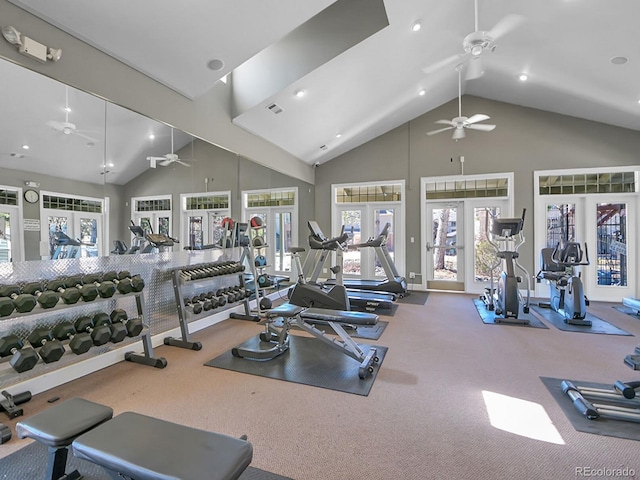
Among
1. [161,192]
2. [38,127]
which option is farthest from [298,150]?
[38,127]

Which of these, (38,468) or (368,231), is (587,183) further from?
(38,468)

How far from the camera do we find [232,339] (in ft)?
12.9

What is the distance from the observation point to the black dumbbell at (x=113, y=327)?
9.00ft

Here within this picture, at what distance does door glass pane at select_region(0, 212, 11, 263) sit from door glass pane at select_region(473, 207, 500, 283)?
7.35 metres

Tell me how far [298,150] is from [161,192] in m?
3.51

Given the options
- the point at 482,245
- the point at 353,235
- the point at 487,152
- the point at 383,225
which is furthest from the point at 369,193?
the point at 482,245

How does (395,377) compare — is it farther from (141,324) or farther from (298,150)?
(298,150)

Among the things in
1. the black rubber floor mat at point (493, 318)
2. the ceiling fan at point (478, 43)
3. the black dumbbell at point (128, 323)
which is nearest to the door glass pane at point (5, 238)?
the black dumbbell at point (128, 323)

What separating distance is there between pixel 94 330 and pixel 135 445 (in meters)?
1.94

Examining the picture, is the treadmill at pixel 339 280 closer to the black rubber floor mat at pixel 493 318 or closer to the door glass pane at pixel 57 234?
the black rubber floor mat at pixel 493 318

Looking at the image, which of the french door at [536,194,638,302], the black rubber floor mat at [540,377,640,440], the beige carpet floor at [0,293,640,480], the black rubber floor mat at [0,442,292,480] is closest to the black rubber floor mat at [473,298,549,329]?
the beige carpet floor at [0,293,640,480]

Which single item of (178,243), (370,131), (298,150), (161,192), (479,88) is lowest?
(178,243)

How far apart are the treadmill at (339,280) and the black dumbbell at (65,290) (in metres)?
2.67

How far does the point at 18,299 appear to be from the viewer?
2.23 meters
